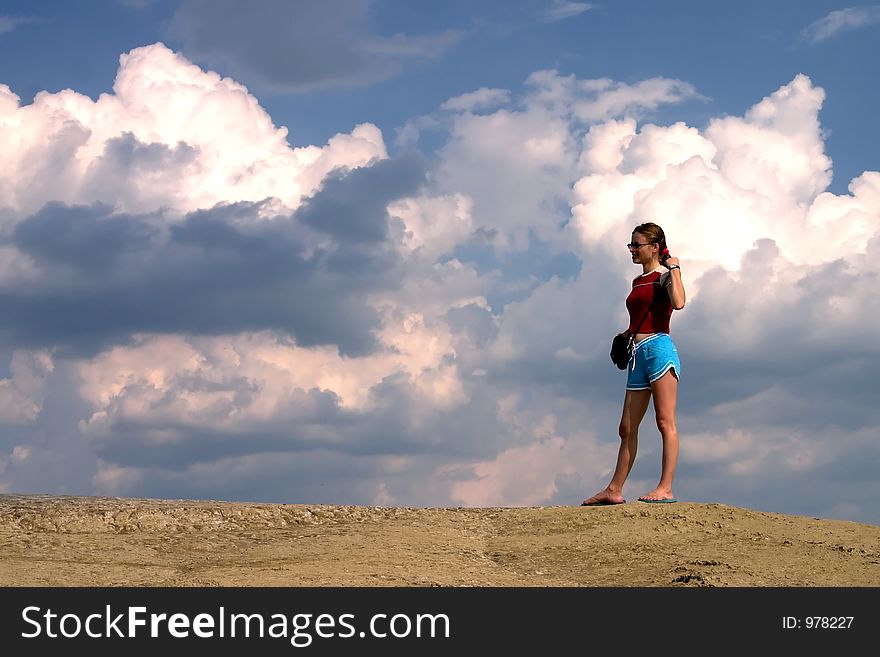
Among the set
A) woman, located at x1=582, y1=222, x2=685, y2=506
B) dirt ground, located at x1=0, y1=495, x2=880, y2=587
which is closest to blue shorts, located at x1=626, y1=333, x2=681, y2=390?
woman, located at x1=582, y1=222, x2=685, y2=506

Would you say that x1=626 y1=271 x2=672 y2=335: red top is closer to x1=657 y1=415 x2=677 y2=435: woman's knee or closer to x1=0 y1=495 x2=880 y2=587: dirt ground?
x1=657 y1=415 x2=677 y2=435: woman's knee

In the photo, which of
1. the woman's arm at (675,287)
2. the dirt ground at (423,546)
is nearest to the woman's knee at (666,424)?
the dirt ground at (423,546)

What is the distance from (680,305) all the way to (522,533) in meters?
3.54

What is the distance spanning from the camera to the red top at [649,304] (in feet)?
45.9

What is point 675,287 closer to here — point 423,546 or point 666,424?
point 666,424

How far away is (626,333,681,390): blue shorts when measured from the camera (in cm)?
1379

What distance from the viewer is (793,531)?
13359 millimetres

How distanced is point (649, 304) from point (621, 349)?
2.31 feet

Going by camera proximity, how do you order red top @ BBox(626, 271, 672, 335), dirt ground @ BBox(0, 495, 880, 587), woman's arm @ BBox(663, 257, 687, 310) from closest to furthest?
dirt ground @ BBox(0, 495, 880, 587) → woman's arm @ BBox(663, 257, 687, 310) → red top @ BBox(626, 271, 672, 335)

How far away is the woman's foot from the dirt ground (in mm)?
395

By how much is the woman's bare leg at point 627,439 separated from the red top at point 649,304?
856mm

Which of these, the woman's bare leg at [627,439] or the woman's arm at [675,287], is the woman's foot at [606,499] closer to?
the woman's bare leg at [627,439]
